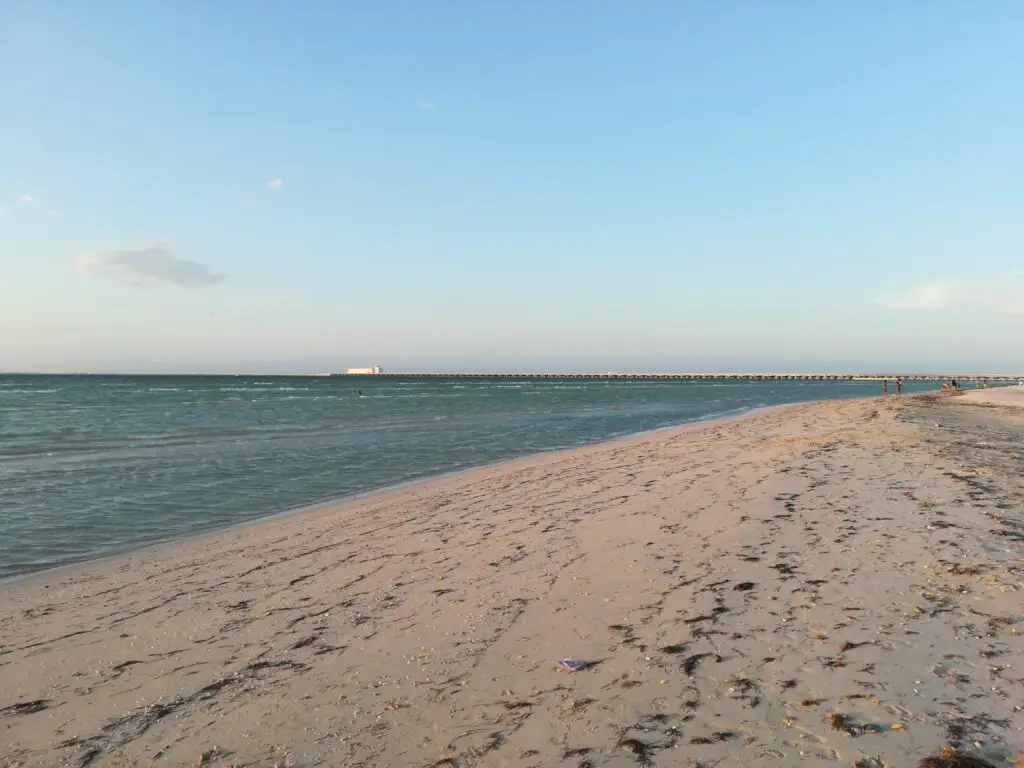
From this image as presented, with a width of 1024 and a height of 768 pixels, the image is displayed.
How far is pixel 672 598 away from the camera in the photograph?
21.2ft

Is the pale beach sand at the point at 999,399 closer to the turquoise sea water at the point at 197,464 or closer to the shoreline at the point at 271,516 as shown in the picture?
the turquoise sea water at the point at 197,464

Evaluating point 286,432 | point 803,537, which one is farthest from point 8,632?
point 286,432

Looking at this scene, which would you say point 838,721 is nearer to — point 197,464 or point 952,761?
point 952,761

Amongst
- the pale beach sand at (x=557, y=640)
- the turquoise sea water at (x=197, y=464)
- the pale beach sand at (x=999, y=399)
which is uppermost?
the pale beach sand at (x=999, y=399)

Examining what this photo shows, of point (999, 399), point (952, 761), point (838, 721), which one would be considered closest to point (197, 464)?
point (838, 721)

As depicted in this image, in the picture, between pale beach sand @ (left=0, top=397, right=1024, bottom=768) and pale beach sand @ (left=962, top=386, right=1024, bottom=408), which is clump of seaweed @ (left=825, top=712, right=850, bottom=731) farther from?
pale beach sand @ (left=962, top=386, right=1024, bottom=408)

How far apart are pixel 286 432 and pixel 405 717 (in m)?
30.4

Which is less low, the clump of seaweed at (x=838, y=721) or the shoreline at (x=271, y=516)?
the clump of seaweed at (x=838, y=721)

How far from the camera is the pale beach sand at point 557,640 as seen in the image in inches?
166

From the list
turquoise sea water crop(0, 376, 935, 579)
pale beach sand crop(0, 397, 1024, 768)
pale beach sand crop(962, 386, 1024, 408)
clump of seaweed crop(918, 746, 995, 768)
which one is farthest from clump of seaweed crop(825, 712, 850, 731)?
pale beach sand crop(962, 386, 1024, 408)

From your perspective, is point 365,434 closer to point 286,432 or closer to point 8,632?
point 286,432

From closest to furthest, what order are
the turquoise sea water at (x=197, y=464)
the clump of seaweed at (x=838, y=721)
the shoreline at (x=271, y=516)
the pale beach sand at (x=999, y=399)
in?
the clump of seaweed at (x=838, y=721) < the shoreline at (x=271, y=516) < the turquoise sea water at (x=197, y=464) < the pale beach sand at (x=999, y=399)

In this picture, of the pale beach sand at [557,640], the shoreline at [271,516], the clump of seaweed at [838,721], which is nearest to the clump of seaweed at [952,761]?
the pale beach sand at [557,640]

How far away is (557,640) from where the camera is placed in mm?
5723
